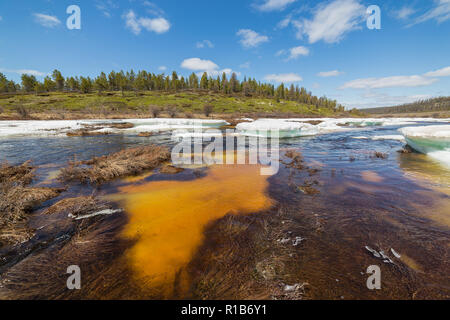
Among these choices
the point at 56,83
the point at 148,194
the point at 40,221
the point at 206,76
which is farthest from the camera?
the point at 206,76

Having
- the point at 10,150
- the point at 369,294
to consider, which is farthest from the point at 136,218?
the point at 10,150

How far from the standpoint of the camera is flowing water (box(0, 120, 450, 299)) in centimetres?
266

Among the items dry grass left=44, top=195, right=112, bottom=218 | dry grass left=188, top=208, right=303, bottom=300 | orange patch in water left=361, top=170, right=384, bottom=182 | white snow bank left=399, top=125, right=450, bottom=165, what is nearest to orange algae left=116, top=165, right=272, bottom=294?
dry grass left=188, top=208, right=303, bottom=300

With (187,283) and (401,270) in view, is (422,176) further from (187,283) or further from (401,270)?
(187,283)

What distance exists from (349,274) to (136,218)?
187 inches

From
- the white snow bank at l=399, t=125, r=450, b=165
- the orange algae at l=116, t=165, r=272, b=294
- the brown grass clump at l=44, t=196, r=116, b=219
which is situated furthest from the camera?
the white snow bank at l=399, t=125, r=450, b=165

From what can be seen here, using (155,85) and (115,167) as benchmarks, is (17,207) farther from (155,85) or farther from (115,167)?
(155,85)

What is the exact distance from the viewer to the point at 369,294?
2551 mm

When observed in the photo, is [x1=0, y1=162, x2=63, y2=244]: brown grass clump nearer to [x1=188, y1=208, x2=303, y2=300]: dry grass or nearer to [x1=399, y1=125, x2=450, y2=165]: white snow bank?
[x1=188, y1=208, x2=303, y2=300]: dry grass

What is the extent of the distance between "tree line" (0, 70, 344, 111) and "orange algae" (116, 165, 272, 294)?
9791 centimetres

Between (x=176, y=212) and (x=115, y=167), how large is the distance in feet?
15.1

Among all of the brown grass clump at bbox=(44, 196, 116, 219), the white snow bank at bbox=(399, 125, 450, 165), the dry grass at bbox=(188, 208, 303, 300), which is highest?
the white snow bank at bbox=(399, 125, 450, 165)

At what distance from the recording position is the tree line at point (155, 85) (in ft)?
265
